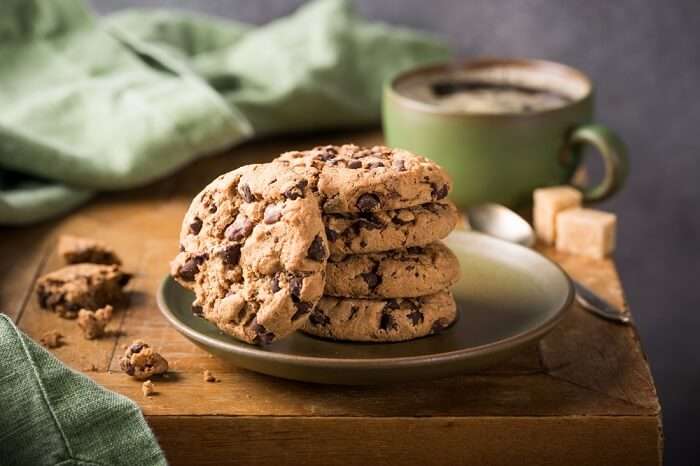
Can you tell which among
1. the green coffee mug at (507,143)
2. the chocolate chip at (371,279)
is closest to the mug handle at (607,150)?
the green coffee mug at (507,143)

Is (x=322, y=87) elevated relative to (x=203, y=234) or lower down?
lower down

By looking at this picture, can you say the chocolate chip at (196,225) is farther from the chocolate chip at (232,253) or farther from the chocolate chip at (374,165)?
the chocolate chip at (374,165)

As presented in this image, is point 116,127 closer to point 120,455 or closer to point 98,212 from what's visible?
point 98,212

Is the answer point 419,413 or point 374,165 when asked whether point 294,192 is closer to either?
point 374,165

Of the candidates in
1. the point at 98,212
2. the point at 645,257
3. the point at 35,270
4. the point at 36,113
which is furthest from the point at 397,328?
the point at 645,257

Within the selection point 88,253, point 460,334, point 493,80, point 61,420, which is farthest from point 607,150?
point 61,420

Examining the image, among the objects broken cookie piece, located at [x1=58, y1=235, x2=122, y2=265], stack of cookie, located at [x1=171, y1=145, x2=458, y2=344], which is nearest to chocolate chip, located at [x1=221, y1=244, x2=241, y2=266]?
stack of cookie, located at [x1=171, y1=145, x2=458, y2=344]

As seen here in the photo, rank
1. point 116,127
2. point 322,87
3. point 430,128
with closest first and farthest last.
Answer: point 430,128, point 116,127, point 322,87

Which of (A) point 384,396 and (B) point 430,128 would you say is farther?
(B) point 430,128
